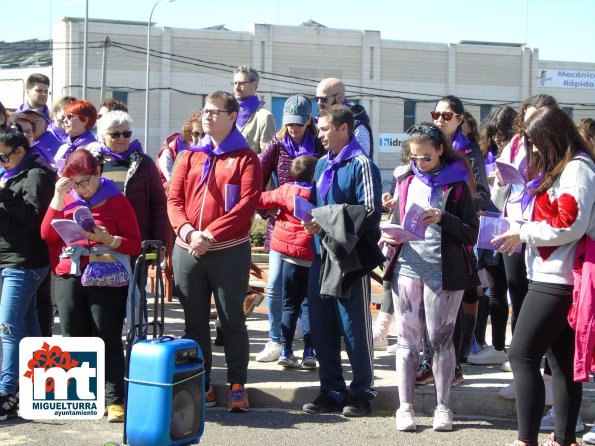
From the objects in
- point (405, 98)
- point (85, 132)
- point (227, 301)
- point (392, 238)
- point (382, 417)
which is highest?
point (405, 98)

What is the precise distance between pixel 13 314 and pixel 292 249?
2.25m

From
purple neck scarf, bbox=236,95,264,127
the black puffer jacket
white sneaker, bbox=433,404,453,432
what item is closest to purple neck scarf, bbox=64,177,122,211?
the black puffer jacket

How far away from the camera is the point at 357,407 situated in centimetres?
688

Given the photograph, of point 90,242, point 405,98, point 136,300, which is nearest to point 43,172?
point 90,242

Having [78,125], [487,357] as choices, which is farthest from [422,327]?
[78,125]

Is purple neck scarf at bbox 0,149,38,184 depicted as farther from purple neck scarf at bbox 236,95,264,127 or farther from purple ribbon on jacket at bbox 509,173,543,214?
purple ribbon on jacket at bbox 509,173,543,214

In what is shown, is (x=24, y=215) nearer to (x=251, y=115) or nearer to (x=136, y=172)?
(x=136, y=172)

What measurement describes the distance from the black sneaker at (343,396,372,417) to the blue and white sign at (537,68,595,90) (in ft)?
174

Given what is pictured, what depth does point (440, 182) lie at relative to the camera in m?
6.49

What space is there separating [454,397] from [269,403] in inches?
53.7

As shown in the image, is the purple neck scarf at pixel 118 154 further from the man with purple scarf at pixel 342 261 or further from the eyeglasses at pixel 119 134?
the man with purple scarf at pixel 342 261

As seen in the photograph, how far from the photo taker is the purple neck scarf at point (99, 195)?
22.3 ft

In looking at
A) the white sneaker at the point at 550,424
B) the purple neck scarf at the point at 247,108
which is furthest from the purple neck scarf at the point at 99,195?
the white sneaker at the point at 550,424

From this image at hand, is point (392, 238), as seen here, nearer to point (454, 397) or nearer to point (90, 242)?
point (454, 397)
